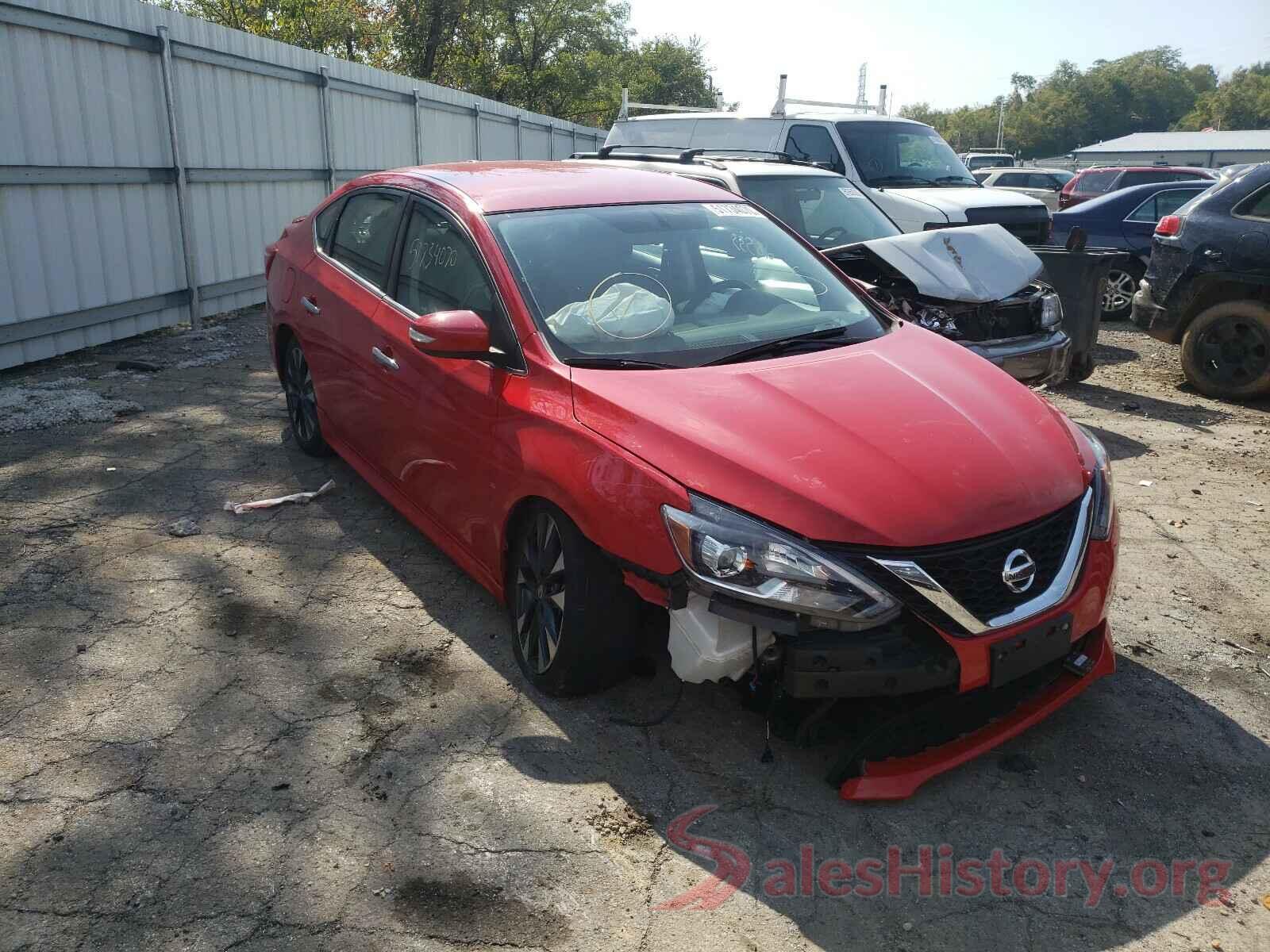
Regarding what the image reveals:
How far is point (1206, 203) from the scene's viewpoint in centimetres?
804

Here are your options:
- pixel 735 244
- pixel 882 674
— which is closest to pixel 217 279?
pixel 735 244

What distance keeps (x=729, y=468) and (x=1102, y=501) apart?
1261 millimetres

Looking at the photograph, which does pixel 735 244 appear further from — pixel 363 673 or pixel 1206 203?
pixel 1206 203

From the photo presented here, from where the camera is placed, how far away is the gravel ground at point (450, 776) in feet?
8.52

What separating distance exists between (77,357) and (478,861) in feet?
23.2

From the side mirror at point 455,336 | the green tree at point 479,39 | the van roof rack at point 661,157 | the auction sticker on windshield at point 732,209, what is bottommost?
the side mirror at point 455,336

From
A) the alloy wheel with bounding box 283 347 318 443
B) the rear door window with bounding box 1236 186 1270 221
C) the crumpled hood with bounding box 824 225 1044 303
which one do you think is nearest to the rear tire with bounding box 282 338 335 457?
the alloy wheel with bounding box 283 347 318 443

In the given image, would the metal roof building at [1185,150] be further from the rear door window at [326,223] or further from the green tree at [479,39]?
the rear door window at [326,223]

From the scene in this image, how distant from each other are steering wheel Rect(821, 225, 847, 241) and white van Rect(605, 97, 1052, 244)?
83.6 inches

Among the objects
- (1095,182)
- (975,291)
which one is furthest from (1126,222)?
(975,291)

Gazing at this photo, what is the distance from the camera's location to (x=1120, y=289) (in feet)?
38.7

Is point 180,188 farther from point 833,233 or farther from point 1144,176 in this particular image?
point 1144,176

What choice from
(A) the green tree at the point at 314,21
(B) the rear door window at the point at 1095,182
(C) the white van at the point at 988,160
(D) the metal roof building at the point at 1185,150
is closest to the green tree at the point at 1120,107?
(D) the metal roof building at the point at 1185,150

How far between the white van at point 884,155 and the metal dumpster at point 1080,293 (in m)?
2.33
